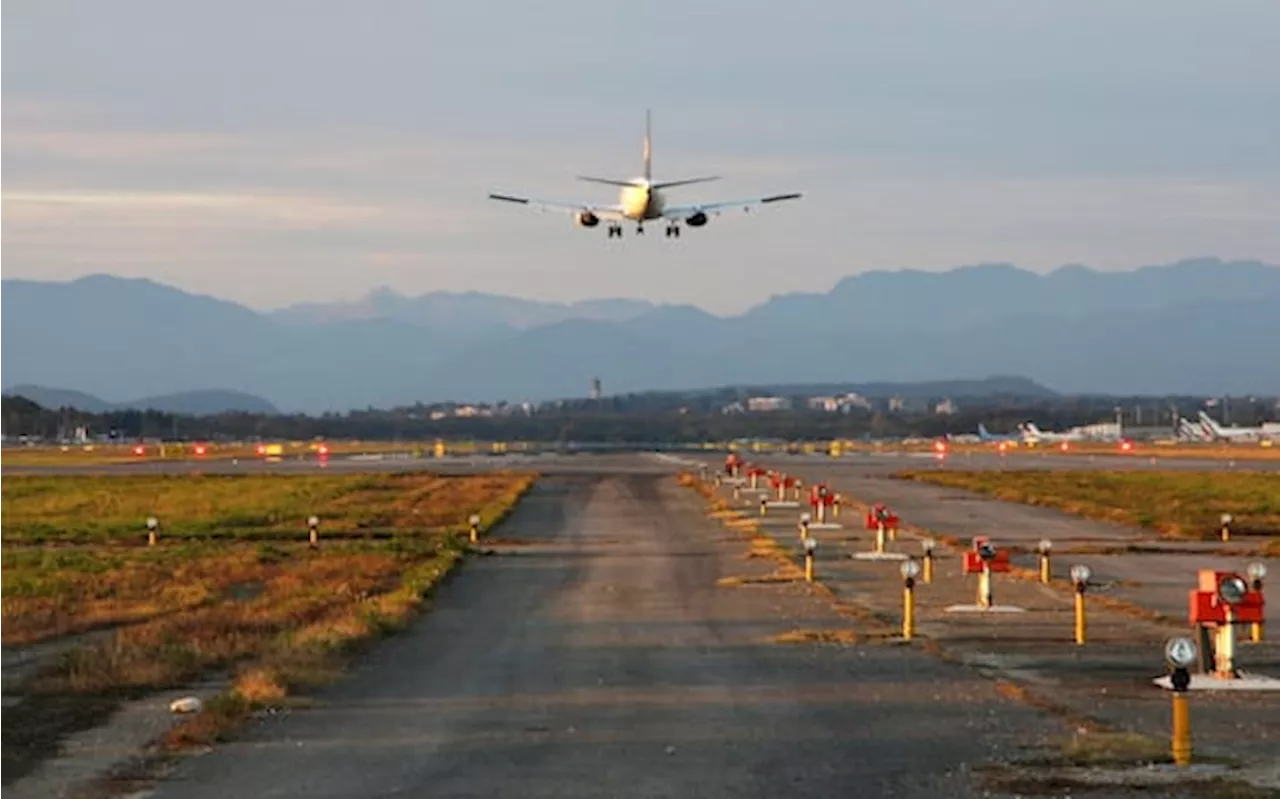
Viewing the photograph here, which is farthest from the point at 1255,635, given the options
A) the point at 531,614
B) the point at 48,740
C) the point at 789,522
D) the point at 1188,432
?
the point at 1188,432

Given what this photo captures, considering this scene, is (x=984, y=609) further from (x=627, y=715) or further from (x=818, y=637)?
(x=627, y=715)

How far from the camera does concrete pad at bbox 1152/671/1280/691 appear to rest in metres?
21.1

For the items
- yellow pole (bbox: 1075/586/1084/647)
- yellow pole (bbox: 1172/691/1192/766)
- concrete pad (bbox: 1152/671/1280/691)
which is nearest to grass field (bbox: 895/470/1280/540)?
yellow pole (bbox: 1075/586/1084/647)

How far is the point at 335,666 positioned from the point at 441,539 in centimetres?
2499

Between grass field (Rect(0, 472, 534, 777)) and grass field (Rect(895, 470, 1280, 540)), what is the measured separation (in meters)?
16.4

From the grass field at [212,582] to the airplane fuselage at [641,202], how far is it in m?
9.19

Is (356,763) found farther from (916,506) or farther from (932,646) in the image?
(916,506)

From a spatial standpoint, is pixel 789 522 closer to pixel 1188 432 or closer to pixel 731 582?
pixel 731 582

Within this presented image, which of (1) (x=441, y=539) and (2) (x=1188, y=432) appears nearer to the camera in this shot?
(1) (x=441, y=539)

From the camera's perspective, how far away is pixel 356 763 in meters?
17.0

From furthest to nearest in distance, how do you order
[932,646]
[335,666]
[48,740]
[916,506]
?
[916,506] → [932,646] → [335,666] → [48,740]

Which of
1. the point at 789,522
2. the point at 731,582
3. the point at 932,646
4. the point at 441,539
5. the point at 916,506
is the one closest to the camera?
the point at 932,646

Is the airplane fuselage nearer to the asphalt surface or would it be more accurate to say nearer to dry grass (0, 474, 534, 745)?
dry grass (0, 474, 534, 745)

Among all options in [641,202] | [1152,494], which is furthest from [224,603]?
[1152,494]
